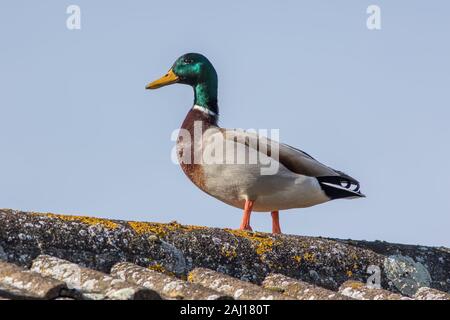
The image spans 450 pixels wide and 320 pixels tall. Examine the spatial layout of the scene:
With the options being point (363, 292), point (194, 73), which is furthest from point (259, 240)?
point (194, 73)

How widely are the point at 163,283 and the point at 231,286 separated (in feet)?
1.35

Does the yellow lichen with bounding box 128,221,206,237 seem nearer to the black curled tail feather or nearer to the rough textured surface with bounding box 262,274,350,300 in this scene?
the rough textured surface with bounding box 262,274,350,300

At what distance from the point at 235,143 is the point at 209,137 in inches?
13.3

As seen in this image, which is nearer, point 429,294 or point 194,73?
point 429,294

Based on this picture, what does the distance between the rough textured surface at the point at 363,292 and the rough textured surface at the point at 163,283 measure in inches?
41.2

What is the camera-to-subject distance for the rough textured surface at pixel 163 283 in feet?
19.4

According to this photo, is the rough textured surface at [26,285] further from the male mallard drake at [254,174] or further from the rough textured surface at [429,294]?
the male mallard drake at [254,174]

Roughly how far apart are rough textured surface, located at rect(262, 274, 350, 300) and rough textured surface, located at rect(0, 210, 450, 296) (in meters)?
0.21

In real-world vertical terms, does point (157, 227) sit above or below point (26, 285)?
above

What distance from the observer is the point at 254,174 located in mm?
9055

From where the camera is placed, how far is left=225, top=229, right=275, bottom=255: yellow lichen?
7.46m

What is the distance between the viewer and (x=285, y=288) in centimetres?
682

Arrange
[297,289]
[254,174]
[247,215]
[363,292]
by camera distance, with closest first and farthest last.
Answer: [297,289] < [363,292] < [254,174] < [247,215]

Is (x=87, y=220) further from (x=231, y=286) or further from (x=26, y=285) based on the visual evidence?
(x=26, y=285)
